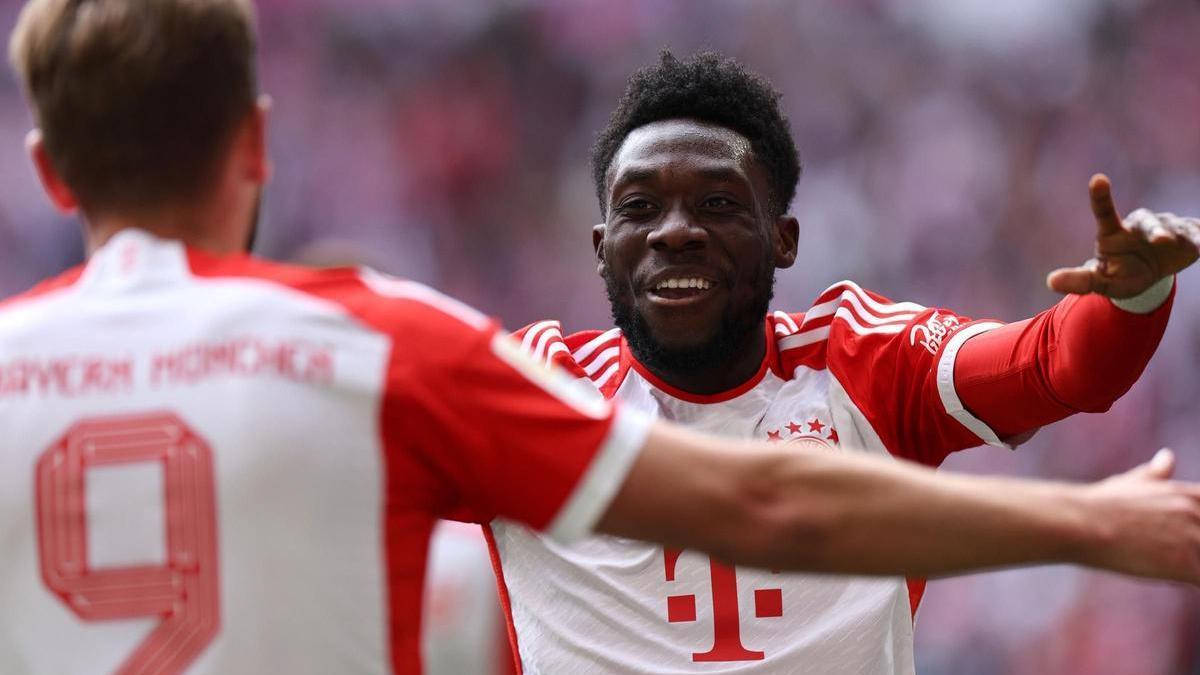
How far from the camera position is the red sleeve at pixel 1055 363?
3354 mm

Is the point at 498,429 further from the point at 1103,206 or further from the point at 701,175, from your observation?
the point at 701,175

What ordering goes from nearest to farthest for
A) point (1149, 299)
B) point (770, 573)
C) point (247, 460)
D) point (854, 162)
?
point (247, 460) → point (1149, 299) → point (770, 573) → point (854, 162)

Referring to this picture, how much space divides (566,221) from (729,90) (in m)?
5.38

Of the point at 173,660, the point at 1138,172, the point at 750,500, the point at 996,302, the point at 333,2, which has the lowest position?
the point at 173,660

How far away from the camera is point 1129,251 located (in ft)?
10.1

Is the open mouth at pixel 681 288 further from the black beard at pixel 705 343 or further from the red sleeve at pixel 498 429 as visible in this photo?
the red sleeve at pixel 498 429

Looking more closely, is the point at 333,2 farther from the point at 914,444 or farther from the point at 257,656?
the point at 257,656

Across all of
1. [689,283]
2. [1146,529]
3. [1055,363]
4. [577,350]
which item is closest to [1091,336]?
[1055,363]

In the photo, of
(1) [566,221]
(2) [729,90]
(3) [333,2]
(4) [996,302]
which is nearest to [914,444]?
(2) [729,90]

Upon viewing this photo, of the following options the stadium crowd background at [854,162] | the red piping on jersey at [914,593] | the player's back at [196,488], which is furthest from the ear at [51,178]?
the stadium crowd background at [854,162]

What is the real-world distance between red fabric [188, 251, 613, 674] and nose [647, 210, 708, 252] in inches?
71.1

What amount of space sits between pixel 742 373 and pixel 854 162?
5.52 meters

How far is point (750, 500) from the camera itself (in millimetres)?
2119

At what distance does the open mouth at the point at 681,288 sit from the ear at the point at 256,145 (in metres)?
1.83
